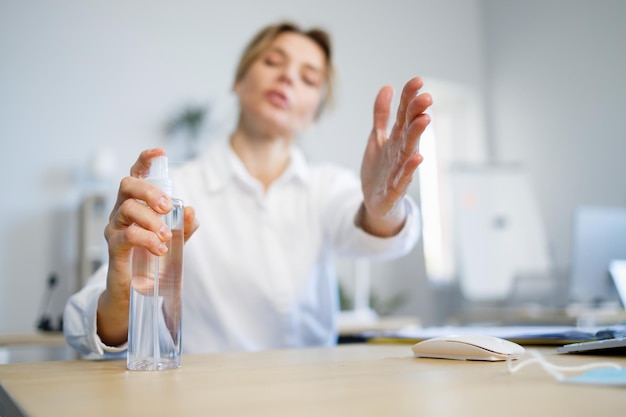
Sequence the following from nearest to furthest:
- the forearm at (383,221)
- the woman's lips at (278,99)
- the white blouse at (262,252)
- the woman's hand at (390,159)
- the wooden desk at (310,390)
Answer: the wooden desk at (310,390), the woman's hand at (390,159), the forearm at (383,221), the white blouse at (262,252), the woman's lips at (278,99)

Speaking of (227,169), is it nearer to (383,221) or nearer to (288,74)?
(288,74)

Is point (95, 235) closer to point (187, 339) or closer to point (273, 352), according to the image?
point (187, 339)

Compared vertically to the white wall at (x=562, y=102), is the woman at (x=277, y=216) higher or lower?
lower

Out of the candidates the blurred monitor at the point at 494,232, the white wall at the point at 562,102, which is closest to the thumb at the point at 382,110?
the blurred monitor at the point at 494,232

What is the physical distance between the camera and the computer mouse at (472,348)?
2.29ft

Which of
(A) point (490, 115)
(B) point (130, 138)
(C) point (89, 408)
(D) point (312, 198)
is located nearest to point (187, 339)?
(D) point (312, 198)

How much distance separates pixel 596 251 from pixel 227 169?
138cm

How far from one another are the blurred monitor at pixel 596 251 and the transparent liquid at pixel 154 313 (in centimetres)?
189

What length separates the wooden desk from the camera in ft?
1.39

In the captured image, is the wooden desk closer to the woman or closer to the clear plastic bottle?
the clear plastic bottle

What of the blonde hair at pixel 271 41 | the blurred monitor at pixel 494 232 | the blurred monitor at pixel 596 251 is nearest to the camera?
the blonde hair at pixel 271 41

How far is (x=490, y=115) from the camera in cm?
535

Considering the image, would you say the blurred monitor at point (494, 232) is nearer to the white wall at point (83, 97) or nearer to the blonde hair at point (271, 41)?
the white wall at point (83, 97)

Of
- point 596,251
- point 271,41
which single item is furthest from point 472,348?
point 596,251
